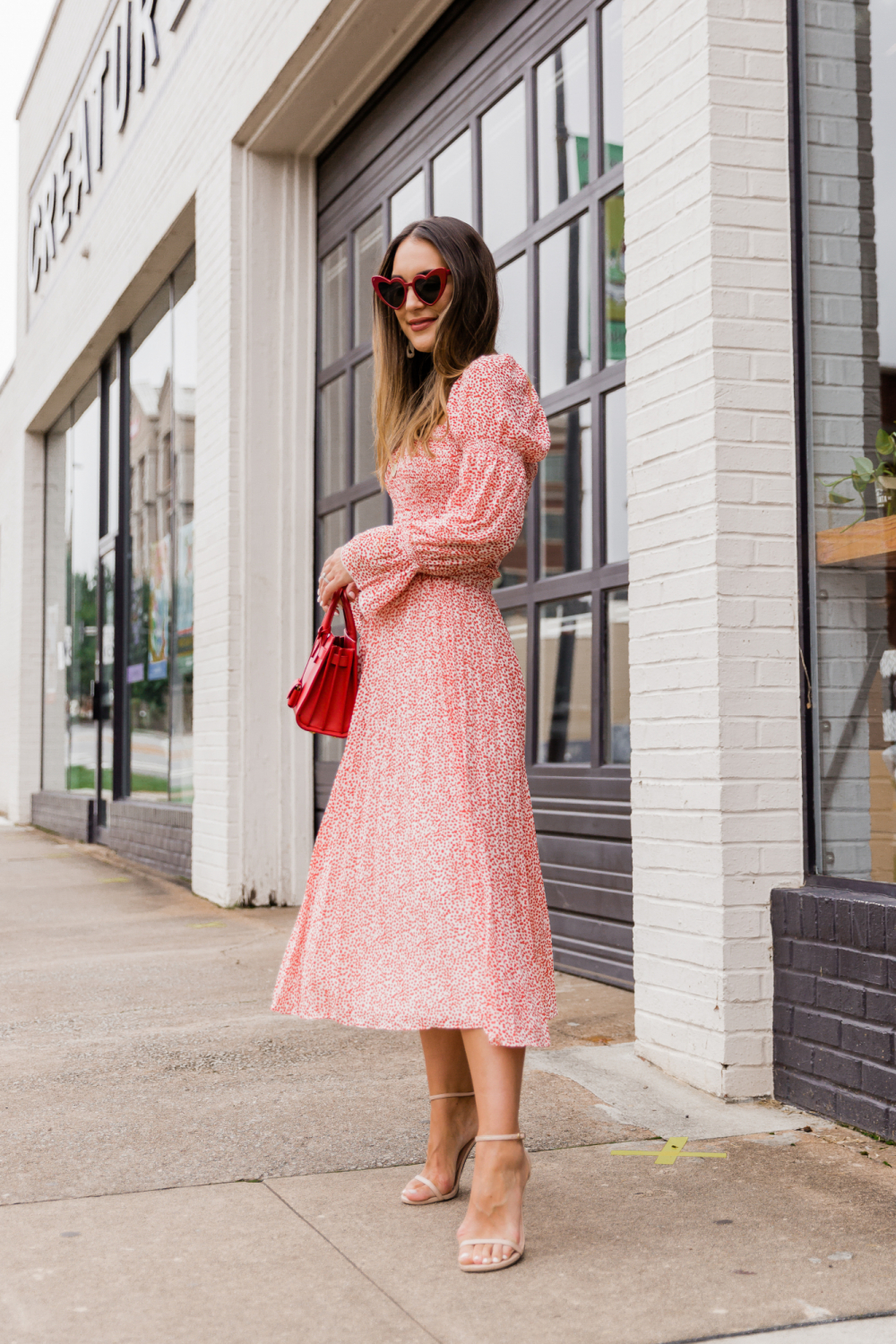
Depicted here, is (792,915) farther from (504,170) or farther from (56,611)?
(56,611)

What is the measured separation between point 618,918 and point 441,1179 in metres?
2.13

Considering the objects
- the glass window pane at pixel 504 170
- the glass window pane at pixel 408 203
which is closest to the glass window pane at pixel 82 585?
the glass window pane at pixel 408 203

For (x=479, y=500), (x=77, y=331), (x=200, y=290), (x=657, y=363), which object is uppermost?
(x=77, y=331)

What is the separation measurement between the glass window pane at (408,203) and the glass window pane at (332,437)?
869 mm

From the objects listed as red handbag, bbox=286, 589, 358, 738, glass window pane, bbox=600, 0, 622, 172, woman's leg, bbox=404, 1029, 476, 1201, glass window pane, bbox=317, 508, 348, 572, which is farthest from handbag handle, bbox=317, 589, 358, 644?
glass window pane, bbox=317, 508, 348, 572

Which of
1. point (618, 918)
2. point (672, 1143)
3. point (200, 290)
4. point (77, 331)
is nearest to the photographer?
point (672, 1143)

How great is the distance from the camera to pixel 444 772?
244cm

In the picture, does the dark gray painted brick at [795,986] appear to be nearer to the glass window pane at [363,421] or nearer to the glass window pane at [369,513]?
the glass window pane at [369,513]

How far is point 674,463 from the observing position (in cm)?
345

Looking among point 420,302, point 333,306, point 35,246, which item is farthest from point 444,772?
point 35,246

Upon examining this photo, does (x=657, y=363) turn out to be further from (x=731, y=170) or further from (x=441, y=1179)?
(x=441, y=1179)

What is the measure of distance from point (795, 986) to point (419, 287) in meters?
1.77

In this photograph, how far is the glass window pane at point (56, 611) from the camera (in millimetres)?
13266

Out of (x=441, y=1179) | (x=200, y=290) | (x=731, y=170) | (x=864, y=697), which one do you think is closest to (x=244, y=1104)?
(x=441, y=1179)
